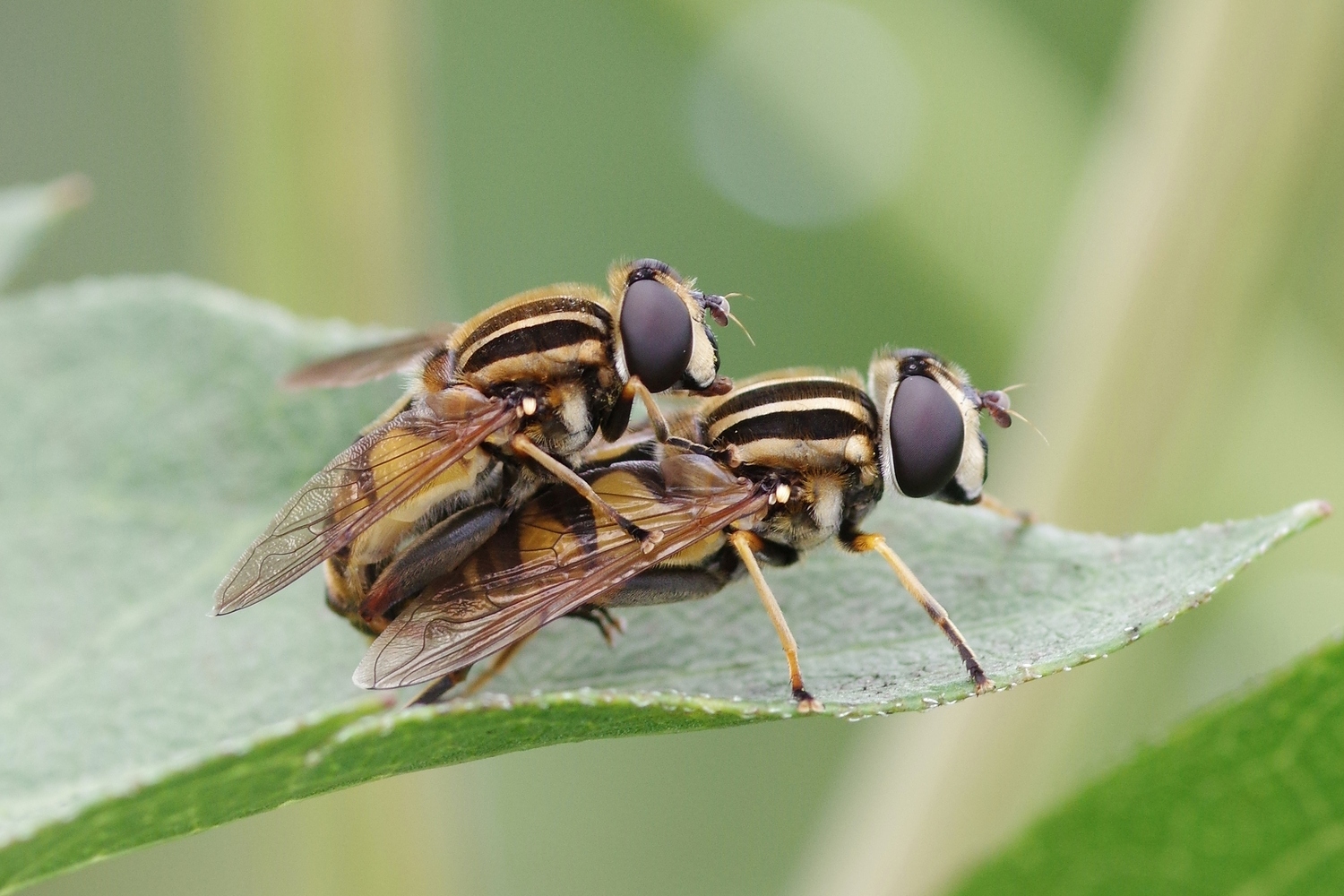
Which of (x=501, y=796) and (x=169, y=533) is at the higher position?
(x=169, y=533)

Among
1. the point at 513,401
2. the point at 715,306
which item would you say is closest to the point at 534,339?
the point at 513,401


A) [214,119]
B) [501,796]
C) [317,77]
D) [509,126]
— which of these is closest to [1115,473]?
[317,77]

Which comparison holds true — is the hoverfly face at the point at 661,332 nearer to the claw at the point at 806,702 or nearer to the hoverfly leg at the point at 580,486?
the hoverfly leg at the point at 580,486

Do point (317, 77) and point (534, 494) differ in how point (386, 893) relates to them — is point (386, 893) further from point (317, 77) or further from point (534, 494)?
point (317, 77)

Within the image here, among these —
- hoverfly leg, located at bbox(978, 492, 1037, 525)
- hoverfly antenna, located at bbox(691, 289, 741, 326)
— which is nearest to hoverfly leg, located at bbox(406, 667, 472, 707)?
hoverfly antenna, located at bbox(691, 289, 741, 326)

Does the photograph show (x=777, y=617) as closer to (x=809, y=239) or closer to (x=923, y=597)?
(x=923, y=597)
